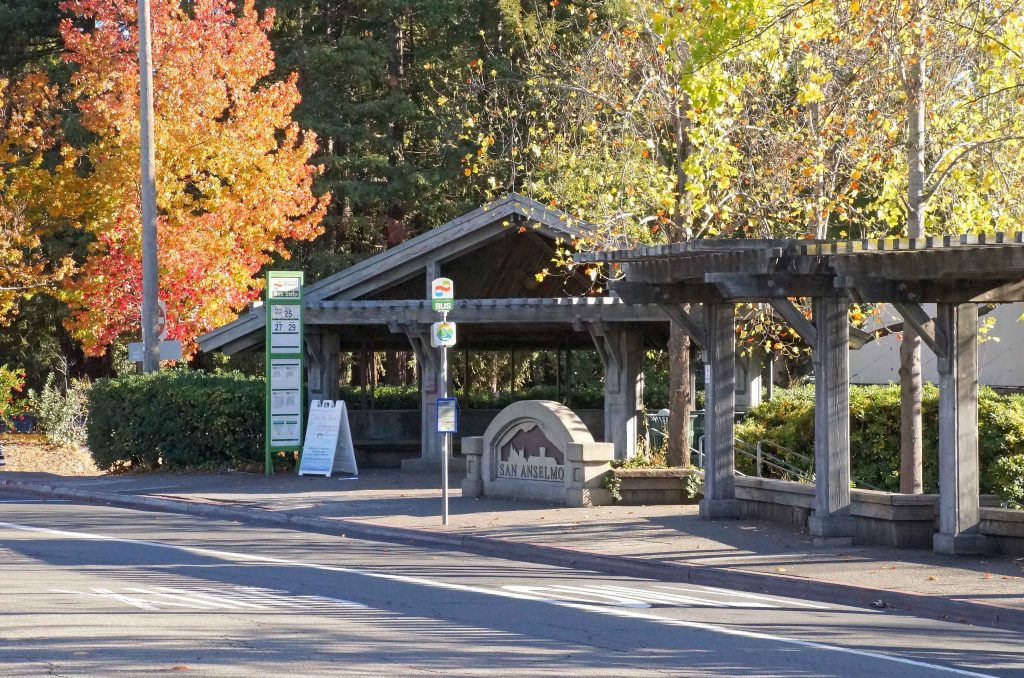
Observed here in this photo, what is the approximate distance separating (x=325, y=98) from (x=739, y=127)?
890 inches

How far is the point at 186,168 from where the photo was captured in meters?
30.3

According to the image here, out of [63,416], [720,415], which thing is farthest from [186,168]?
[720,415]

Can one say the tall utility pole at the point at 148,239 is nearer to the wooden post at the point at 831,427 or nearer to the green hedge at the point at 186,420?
the green hedge at the point at 186,420

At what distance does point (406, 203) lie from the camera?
1555 inches

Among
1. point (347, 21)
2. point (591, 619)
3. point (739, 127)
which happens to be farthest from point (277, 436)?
point (347, 21)

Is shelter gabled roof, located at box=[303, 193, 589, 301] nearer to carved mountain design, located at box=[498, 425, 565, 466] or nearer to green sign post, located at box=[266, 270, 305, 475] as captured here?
green sign post, located at box=[266, 270, 305, 475]

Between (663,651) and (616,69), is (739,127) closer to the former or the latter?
(616,69)

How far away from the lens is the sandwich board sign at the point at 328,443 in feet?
80.1

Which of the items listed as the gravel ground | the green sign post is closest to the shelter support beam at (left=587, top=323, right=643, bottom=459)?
the green sign post

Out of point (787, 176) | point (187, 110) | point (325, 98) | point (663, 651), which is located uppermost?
point (325, 98)

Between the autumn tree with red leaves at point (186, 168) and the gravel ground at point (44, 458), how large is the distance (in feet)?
8.51

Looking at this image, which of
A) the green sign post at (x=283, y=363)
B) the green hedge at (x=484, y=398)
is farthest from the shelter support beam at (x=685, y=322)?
the green hedge at (x=484, y=398)

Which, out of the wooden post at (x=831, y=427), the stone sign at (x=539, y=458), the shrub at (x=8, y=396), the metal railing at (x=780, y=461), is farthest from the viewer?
the shrub at (x=8, y=396)

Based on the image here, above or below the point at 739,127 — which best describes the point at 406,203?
above
